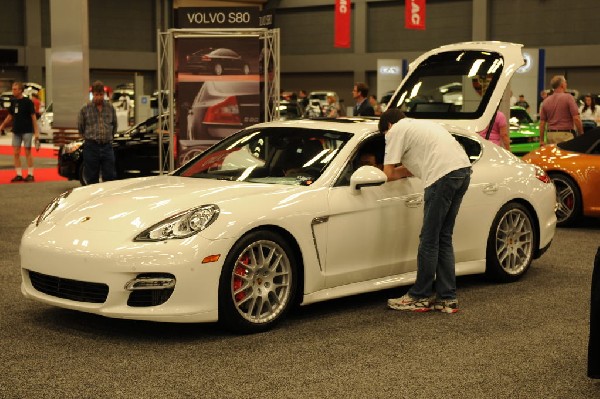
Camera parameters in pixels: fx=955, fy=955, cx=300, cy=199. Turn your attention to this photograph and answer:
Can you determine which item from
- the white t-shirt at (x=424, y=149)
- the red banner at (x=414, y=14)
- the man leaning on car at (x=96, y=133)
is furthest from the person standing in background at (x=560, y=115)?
the red banner at (x=414, y=14)

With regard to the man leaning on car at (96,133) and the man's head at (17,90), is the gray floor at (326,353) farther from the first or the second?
the man's head at (17,90)

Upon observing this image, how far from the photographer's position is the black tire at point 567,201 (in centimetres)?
1163

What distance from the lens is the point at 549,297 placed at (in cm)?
749

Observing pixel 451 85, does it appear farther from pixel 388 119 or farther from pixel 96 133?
pixel 96 133

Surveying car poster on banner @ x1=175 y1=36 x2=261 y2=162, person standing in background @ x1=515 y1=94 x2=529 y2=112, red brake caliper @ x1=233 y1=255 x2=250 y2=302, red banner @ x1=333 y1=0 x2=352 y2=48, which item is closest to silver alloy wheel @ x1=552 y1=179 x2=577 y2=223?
car poster on banner @ x1=175 y1=36 x2=261 y2=162

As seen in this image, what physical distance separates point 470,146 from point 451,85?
2806 millimetres

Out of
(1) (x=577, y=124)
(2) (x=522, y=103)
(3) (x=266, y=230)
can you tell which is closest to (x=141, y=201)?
(3) (x=266, y=230)

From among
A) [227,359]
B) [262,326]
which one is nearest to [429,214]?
[262,326]

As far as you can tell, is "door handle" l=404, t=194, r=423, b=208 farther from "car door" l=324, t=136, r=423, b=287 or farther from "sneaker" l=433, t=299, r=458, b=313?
"sneaker" l=433, t=299, r=458, b=313

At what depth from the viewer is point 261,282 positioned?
246 inches

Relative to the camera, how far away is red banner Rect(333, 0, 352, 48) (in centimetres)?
3634

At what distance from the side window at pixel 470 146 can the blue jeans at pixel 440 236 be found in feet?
3.02

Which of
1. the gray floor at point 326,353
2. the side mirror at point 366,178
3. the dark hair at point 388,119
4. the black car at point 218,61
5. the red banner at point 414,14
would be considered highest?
the red banner at point 414,14

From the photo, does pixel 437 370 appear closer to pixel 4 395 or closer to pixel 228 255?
pixel 228 255
